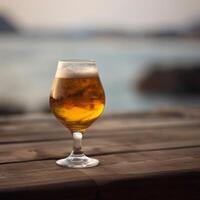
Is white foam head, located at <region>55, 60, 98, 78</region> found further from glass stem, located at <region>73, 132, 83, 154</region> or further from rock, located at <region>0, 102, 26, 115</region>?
rock, located at <region>0, 102, 26, 115</region>

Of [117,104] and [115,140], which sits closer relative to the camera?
[115,140]

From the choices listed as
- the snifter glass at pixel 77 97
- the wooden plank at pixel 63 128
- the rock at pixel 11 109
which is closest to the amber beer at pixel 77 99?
the snifter glass at pixel 77 97

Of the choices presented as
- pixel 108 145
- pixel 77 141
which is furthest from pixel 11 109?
pixel 77 141

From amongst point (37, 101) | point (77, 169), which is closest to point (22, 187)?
point (77, 169)

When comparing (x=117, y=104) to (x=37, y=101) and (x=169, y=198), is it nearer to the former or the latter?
(x=37, y=101)

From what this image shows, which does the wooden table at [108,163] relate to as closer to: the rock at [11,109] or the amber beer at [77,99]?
the amber beer at [77,99]

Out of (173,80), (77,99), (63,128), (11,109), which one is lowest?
(11,109)

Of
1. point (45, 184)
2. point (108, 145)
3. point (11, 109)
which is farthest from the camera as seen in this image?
point (11, 109)

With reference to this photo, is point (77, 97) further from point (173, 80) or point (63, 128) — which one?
point (173, 80)
